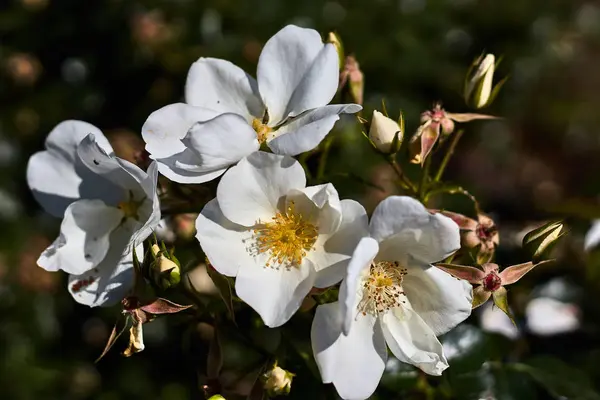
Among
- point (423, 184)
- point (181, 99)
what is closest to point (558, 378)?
point (423, 184)

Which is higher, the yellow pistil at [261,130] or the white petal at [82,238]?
the yellow pistil at [261,130]

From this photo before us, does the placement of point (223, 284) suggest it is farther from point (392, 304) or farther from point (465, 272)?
point (465, 272)

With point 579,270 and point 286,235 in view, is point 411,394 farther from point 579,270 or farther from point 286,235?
point 579,270

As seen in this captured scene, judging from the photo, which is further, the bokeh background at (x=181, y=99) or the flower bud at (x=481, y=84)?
the bokeh background at (x=181, y=99)

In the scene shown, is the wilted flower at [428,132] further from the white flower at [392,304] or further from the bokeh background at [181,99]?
the bokeh background at [181,99]

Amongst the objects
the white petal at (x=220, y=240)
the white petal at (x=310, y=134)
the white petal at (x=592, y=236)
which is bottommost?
the white petal at (x=592, y=236)

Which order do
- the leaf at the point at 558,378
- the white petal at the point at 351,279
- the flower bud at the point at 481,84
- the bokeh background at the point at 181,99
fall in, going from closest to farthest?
1. the white petal at the point at 351,279
2. the flower bud at the point at 481,84
3. the leaf at the point at 558,378
4. the bokeh background at the point at 181,99

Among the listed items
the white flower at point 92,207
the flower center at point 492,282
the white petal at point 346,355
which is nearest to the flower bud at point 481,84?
the flower center at point 492,282

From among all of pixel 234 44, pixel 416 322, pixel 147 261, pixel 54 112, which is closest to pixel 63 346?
pixel 54 112
